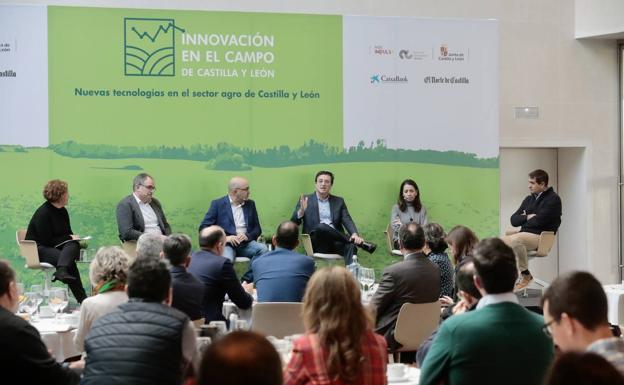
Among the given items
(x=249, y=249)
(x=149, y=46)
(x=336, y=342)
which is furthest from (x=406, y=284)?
(x=149, y=46)

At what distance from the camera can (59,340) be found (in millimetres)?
5707

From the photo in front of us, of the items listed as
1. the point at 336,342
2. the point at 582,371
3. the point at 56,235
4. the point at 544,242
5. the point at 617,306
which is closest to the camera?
the point at 582,371

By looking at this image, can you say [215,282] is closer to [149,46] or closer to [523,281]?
[149,46]

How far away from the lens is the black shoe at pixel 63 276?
31.2 ft

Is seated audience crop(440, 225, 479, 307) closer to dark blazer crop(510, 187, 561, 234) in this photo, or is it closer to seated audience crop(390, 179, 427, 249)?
seated audience crop(390, 179, 427, 249)

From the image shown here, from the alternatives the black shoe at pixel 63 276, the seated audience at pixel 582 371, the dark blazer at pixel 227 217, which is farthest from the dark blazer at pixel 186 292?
the dark blazer at pixel 227 217

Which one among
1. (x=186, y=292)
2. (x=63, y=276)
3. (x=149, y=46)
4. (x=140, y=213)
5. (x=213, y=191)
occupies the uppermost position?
(x=149, y=46)

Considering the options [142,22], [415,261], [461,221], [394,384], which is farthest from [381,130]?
[394,384]

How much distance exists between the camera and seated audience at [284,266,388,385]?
339 cm

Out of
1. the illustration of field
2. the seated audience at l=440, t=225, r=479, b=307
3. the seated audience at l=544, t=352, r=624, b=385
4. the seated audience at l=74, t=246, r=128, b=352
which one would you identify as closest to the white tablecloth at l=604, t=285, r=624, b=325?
the seated audience at l=440, t=225, r=479, b=307

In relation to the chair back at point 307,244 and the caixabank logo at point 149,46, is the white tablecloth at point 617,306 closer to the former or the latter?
the chair back at point 307,244

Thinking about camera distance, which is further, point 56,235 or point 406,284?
point 56,235

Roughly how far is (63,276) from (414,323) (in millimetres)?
4621

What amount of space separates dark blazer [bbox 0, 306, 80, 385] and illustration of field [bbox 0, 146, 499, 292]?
5940mm
